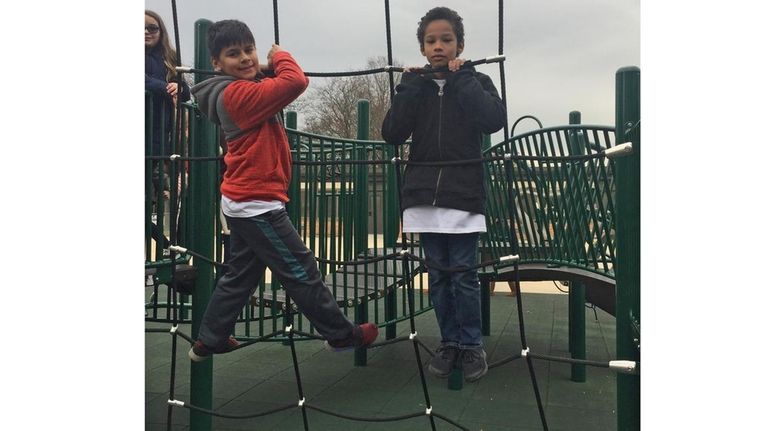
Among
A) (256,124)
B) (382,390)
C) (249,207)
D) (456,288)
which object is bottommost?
(382,390)

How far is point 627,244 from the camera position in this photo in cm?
139

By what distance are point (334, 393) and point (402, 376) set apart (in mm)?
350

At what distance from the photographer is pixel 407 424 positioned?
189cm

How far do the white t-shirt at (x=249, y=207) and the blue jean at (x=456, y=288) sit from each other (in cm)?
42

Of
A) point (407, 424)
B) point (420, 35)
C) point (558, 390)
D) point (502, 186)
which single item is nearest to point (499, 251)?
point (502, 186)

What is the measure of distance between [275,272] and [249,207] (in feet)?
0.61

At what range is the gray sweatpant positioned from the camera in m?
1.48

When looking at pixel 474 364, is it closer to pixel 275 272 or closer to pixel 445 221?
pixel 445 221

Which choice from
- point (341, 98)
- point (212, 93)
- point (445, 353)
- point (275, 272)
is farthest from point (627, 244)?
point (212, 93)

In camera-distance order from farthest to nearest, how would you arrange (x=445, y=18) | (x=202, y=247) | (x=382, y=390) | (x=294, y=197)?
(x=382, y=390), (x=294, y=197), (x=202, y=247), (x=445, y=18)

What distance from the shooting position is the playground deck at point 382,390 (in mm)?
1949

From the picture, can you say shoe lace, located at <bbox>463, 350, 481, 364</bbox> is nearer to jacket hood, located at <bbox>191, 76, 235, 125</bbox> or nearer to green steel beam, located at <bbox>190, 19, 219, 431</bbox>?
green steel beam, located at <bbox>190, 19, 219, 431</bbox>

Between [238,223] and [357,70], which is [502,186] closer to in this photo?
[357,70]
